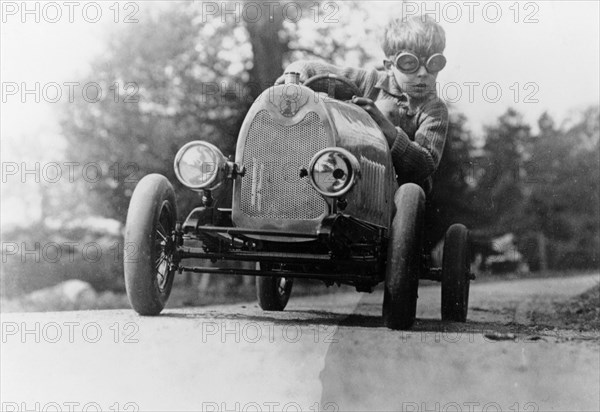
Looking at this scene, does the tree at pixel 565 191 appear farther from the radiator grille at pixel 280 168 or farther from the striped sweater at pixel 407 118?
the radiator grille at pixel 280 168

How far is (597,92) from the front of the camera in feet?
22.5

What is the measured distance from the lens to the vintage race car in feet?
15.3

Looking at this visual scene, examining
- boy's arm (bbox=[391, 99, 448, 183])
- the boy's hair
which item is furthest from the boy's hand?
the boy's hair

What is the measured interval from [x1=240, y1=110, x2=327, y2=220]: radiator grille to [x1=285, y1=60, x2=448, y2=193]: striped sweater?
1.06 meters

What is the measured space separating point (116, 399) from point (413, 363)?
5.06 feet

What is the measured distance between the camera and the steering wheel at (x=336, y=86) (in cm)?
572

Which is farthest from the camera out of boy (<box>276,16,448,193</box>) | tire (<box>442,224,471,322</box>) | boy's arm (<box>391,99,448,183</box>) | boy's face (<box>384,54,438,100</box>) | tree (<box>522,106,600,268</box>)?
tree (<box>522,106,600,268</box>)

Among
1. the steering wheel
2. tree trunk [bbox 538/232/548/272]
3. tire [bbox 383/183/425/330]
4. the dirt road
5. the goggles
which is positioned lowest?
tree trunk [bbox 538/232/548/272]

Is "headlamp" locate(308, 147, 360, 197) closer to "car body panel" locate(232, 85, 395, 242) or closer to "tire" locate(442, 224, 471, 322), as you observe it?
"car body panel" locate(232, 85, 395, 242)

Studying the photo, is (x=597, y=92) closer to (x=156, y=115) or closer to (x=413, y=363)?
(x=413, y=363)

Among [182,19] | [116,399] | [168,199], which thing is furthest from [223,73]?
[116,399]

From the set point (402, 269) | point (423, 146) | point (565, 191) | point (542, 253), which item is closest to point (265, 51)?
point (423, 146)

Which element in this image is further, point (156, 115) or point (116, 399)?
point (156, 115)

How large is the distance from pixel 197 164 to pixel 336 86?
1469 mm
